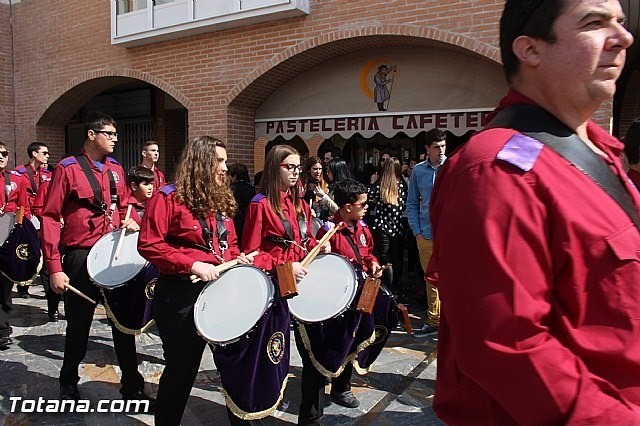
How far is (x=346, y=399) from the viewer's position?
3.71 meters

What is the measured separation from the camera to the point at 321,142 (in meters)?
11.4

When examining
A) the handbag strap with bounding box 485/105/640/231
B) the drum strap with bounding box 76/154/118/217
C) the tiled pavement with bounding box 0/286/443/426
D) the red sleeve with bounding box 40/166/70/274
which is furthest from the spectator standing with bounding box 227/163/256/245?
the handbag strap with bounding box 485/105/640/231

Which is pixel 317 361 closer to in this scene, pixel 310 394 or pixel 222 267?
pixel 310 394

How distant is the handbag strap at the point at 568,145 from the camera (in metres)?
1.05

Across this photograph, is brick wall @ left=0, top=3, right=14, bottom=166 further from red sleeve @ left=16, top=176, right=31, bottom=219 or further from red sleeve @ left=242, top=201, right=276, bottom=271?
red sleeve @ left=242, top=201, right=276, bottom=271

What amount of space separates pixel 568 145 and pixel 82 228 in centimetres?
352

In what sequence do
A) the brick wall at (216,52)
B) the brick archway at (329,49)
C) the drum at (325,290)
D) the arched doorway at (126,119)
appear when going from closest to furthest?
the drum at (325,290), the brick archway at (329,49), the brick wall at (216,52), the arched doorway at (126,119)

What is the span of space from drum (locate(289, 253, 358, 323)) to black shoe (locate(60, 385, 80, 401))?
1.75 m

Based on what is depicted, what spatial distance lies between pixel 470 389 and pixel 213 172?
2.18 meters

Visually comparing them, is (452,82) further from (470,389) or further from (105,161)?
(470,389)

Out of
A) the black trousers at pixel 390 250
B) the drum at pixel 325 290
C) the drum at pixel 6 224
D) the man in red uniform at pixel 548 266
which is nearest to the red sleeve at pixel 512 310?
the man in red uniform at pixel 548 266

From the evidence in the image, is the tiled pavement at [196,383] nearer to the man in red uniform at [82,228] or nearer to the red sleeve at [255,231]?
the man in red uniform at [82,228]

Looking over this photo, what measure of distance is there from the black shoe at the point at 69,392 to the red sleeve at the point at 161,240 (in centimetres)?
152

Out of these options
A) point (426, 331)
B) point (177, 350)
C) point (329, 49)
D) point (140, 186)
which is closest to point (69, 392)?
point (177, 350)
